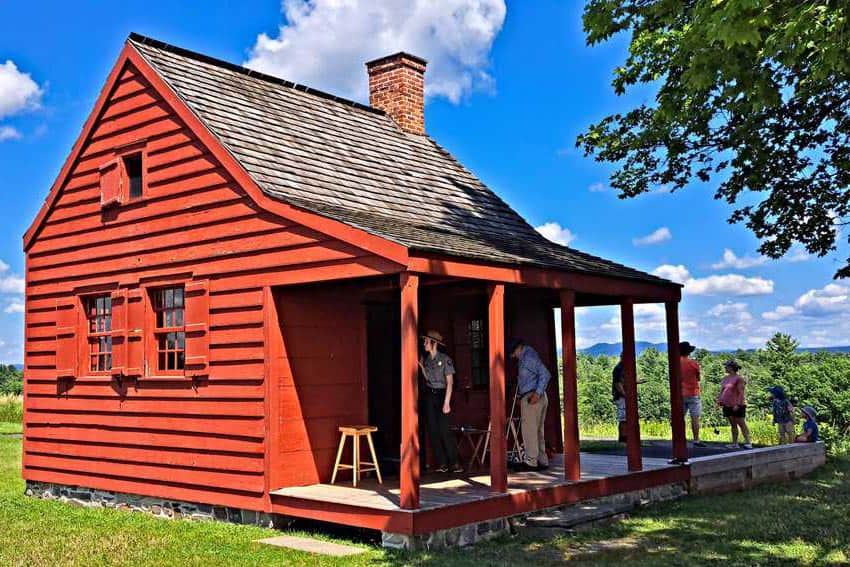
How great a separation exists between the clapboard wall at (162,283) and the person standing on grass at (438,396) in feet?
6.25

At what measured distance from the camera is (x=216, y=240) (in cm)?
1123

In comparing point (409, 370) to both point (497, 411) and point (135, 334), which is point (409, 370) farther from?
point (135, 334)

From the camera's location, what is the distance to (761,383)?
1561 inches

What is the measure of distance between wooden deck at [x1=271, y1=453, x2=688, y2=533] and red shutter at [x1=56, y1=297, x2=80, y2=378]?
4.76 m

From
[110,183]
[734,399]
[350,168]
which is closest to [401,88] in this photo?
[350,168]

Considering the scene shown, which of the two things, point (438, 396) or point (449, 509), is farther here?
point (438, 396)

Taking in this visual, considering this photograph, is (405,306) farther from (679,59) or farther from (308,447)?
(679,59)

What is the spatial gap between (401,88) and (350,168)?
4.61m

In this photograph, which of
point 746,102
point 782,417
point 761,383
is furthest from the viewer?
point 761,383

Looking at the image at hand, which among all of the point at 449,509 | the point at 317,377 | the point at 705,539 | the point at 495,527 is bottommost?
the point at 705,539

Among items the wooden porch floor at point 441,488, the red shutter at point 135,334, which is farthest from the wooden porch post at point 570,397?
the red shutter at point 135,334

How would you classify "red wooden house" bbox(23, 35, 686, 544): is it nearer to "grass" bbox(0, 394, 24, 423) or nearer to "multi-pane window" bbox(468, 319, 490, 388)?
"multi-pane window" bbox(468, 319, 490, 388)

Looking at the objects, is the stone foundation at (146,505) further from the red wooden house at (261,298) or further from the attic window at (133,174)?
the attic window at (133,174)

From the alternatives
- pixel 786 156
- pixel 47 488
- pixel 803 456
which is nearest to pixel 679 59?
pixel 786 156
